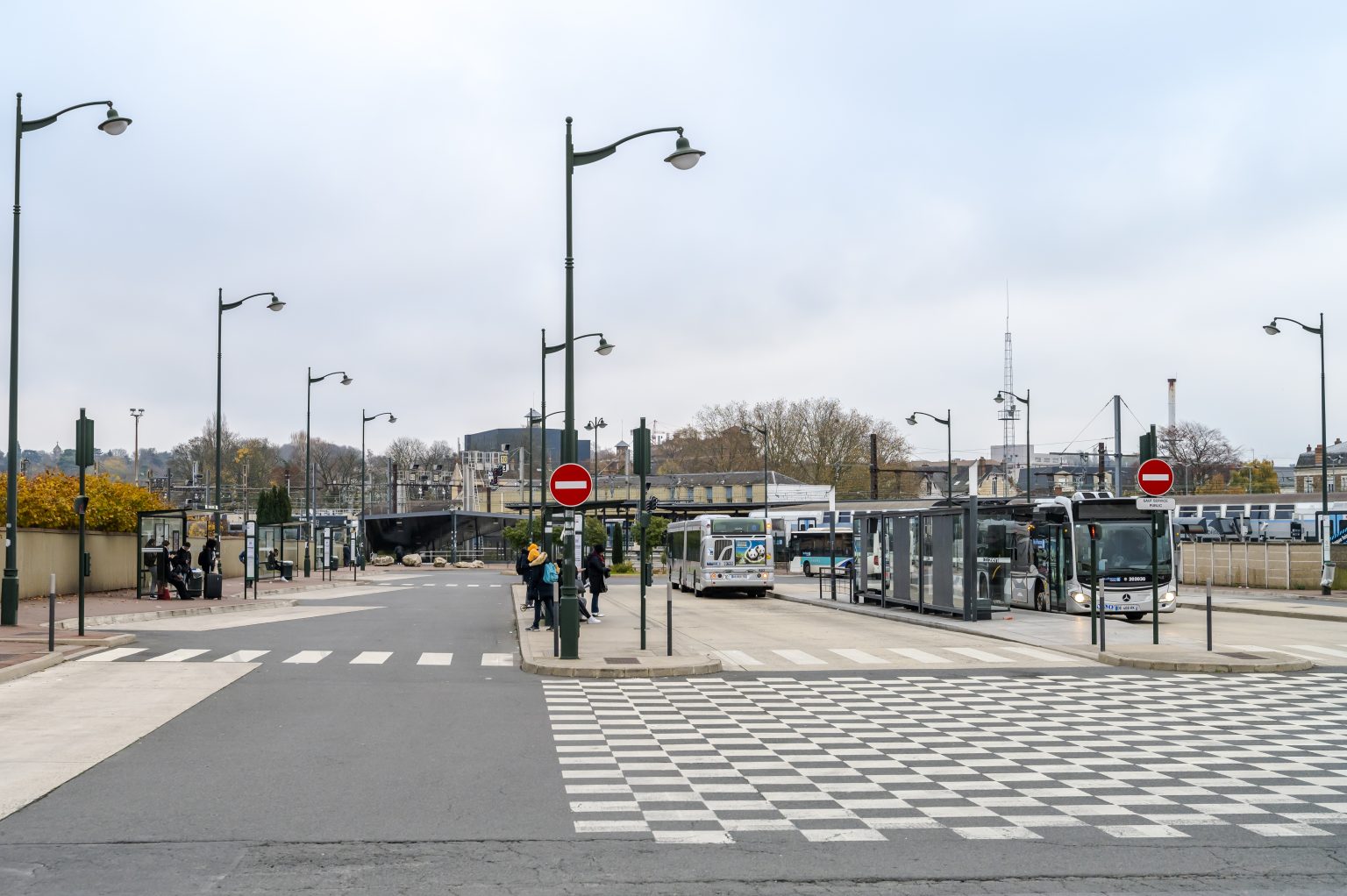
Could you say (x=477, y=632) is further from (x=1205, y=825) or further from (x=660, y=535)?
(x=660, y=535)

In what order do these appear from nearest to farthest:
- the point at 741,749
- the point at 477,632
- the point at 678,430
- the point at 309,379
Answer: the point at 741,749 < the point at 477,632 < the point at 309,379 < the point at 678,430

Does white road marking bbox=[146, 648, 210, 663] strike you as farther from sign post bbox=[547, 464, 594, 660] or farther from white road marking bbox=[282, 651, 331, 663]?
sign post bbox=[547, 464, 594, 660]

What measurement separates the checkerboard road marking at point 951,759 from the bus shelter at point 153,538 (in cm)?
2176

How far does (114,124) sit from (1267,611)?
1174 inches

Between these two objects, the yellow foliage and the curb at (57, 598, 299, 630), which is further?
the yellow foliage

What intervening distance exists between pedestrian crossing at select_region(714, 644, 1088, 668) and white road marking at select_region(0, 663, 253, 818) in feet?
26.1

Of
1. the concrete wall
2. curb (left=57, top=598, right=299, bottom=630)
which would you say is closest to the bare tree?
the concrete wall

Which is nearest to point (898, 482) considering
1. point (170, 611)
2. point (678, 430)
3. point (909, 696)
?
point (678, 430)

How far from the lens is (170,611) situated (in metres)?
30.1

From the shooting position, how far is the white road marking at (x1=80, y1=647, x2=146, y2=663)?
1897cm

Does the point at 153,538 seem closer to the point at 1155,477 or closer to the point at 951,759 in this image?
the point at 1155,477

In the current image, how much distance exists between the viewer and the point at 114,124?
77.8ft

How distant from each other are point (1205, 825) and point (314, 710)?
925 centimetres

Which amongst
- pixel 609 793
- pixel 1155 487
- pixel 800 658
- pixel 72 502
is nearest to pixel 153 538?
pixel 72 502
